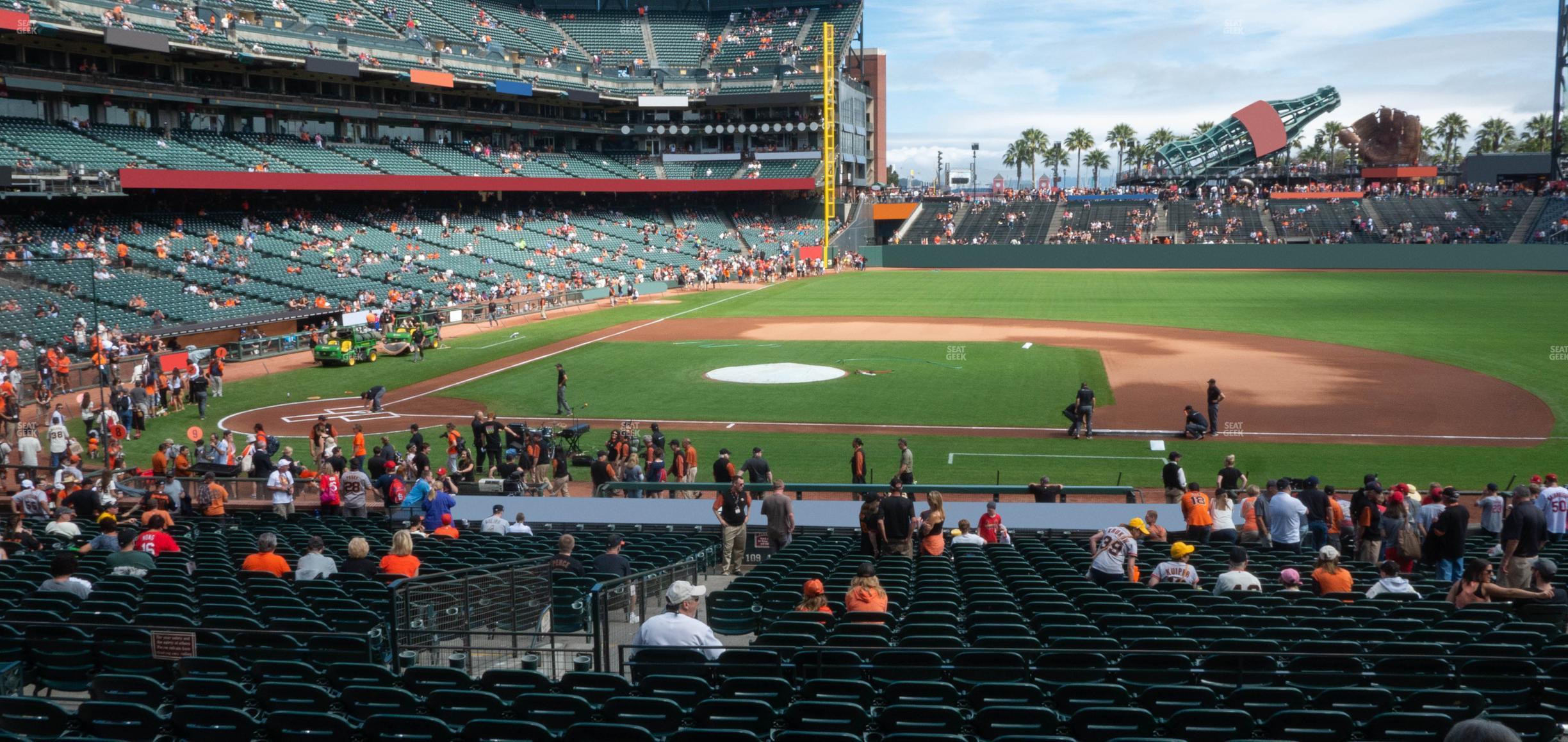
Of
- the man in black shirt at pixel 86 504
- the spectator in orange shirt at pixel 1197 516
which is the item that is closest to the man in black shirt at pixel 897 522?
the spectator in orange shirt at pixel 1197 516

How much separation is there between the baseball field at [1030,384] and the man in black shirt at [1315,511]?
22.7 ft

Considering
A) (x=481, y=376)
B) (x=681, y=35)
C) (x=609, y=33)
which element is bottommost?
(x=481, y=376)

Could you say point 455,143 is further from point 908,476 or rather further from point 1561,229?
point 1561,229

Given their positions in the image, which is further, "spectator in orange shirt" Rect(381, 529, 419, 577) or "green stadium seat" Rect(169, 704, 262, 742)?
"spectator in orange shirt" Rect(381, 529, 419, 577)

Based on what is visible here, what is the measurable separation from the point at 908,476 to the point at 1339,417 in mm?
15327

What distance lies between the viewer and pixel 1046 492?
19.6 metres

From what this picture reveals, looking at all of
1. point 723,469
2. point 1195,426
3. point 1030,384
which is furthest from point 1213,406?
point 723,469

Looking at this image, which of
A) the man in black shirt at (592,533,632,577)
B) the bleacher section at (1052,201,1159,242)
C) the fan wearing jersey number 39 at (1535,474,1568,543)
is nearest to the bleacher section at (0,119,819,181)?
the bleacher section at (1052,201,1159,242)

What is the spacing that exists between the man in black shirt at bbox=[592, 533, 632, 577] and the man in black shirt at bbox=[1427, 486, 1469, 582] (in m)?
10.2

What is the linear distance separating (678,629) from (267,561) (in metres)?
6.11

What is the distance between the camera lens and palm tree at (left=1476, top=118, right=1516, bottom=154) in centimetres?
13950

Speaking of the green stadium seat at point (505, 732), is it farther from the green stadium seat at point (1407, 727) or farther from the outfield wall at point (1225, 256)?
the outfield wall at point (1225, 256)

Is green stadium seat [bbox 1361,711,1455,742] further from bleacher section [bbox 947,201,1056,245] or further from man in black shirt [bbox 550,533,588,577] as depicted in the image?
bleacher section [bbox 947,201,1056,245]

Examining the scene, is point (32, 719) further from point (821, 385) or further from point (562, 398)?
point (821, 385)
